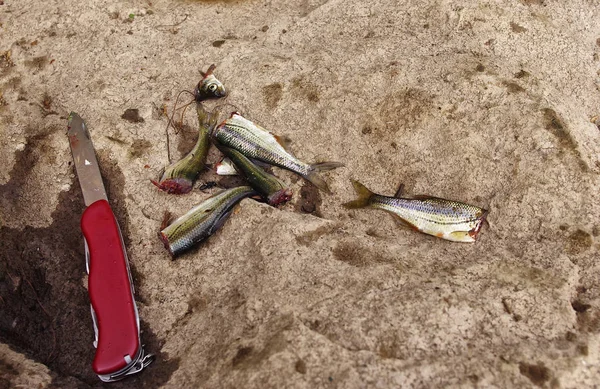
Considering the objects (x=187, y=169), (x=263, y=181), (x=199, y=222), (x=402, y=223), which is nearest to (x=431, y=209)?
(x=402, y=223)

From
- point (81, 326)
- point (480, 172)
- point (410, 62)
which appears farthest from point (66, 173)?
point (480, 172)

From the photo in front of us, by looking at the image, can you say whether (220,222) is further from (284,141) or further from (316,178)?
(284,141)

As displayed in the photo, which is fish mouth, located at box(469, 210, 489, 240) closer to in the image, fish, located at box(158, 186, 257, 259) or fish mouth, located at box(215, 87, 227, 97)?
fish, located at box(158, 186, 257, 259)

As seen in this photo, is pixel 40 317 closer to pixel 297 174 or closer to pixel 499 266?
pixel 297 174

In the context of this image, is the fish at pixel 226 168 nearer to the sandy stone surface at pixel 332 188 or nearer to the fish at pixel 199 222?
the sandy stone surface at pixel 332 188

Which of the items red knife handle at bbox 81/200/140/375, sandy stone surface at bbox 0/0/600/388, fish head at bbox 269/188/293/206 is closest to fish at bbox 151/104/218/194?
sandy stone surface at bbox 0/0/600/388

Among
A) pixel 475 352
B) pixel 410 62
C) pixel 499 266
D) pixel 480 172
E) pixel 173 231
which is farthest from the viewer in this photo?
pixel 410 62
